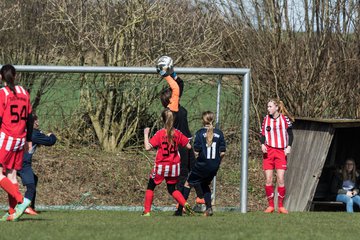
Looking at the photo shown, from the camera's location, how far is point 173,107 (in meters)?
12.7

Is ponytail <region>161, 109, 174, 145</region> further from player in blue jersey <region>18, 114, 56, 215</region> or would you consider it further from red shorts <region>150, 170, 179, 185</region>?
player in blue jersey <region>18, 114, 56, 215</region>

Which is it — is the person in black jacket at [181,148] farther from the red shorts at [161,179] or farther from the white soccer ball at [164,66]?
the red shorts at [161,179]

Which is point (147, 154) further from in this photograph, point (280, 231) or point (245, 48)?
point (280, 231)

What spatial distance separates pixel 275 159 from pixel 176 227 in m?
3.86

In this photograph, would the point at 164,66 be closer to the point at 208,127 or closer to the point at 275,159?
the point at 208,127

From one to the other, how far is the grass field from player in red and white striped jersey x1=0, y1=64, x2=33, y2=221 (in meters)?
0.36

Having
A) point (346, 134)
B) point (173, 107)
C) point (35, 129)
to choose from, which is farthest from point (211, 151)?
point (346, 134)

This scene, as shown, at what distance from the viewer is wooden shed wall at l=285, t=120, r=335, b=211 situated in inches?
610

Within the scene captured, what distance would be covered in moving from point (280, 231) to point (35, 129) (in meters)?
4.05

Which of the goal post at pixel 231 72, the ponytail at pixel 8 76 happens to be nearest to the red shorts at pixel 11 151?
the ponytail at pixel 8 76

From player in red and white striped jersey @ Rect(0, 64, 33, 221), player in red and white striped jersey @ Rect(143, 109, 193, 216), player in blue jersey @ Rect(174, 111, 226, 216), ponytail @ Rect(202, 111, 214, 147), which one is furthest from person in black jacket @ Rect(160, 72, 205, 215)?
player in red and white striped jersey @ Rect(0, 64, 33, 221)

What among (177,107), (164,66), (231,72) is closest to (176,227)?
(177,107)

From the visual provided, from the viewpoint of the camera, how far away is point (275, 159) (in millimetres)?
13836

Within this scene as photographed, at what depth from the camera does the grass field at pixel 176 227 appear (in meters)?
9.52
